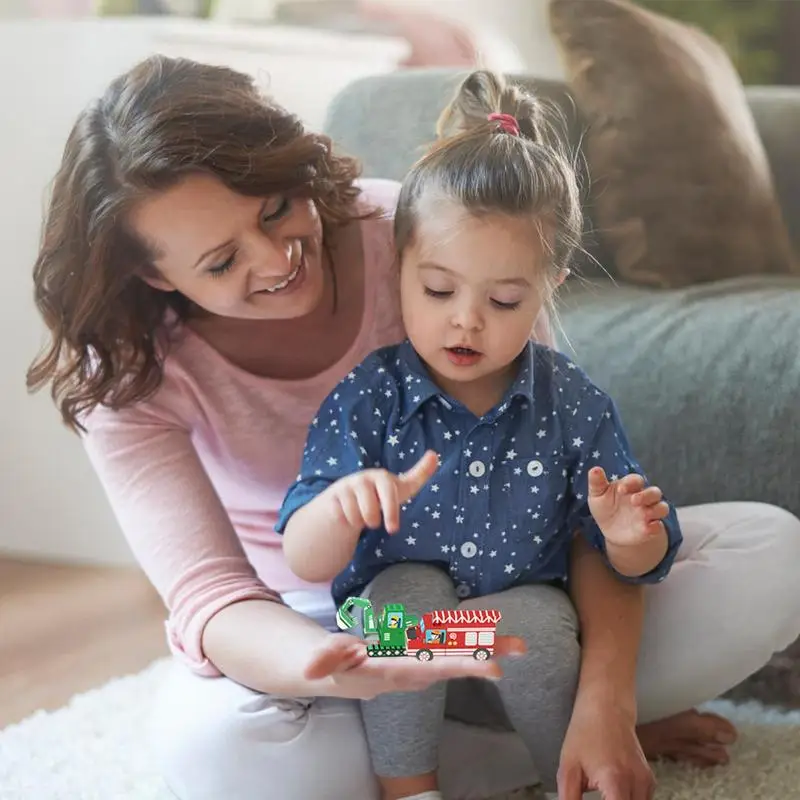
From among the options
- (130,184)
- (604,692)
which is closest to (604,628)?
(604,692)

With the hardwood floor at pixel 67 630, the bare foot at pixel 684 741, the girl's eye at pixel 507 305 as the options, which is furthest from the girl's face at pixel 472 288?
the hardwood floor at pixel 67 630

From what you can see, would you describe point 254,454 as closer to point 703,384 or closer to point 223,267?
point 223,267

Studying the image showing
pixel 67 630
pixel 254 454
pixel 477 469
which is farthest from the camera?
pixel 67 630

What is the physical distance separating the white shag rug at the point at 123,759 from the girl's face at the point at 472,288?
0.36 meters

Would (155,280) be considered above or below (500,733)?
above

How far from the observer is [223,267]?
0.70m

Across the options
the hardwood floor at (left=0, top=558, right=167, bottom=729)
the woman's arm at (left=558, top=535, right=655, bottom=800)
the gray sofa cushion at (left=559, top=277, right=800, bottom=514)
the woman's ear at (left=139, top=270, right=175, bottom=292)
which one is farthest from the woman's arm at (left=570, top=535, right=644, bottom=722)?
the hardwood floor at (left=0, top=558, right=167, bottom=729)

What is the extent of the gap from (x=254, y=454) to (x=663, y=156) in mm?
547

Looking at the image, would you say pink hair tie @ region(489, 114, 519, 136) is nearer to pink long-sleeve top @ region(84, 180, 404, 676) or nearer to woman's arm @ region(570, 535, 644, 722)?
pink long-sleeve top @ region(84, 180, 404, 676)

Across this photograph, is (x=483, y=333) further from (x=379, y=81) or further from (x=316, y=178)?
(x=379, y=81)

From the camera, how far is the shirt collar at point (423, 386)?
689mm

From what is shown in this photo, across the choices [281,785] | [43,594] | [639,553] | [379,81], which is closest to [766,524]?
[639,553]

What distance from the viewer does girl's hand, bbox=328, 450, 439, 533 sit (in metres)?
0.58

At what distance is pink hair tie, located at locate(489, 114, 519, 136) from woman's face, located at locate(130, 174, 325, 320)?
14 centimetres
